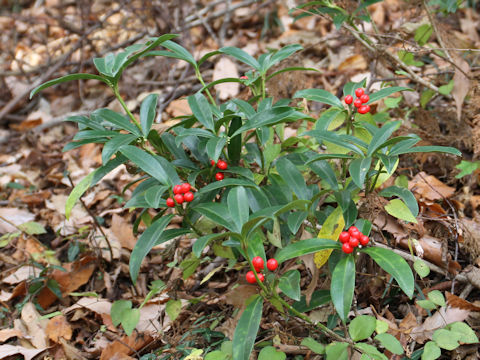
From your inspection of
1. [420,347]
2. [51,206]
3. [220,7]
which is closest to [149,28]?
[220,7]

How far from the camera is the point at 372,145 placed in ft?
5.31

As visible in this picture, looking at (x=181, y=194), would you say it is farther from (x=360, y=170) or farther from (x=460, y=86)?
(x=460, y=86)

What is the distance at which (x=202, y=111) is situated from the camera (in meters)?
1.86

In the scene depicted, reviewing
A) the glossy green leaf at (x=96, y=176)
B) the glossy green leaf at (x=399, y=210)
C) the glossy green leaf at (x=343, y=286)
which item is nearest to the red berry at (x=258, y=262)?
the glossy green leaf at (x=343, y=286)

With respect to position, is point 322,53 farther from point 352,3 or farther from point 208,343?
point 208,343

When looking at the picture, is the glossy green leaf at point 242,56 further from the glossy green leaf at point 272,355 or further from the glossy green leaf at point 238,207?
the glossy green leaf at point 272,355

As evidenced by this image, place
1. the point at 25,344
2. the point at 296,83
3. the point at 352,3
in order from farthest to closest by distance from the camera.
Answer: the point at 296,83 → the point at 352,3 → the point at 25,344

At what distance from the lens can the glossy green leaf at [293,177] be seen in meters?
1.80

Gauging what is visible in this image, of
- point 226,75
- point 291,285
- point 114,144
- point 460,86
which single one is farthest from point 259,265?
point 226,75

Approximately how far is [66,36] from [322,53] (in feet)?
8.81

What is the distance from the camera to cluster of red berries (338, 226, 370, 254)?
151cm

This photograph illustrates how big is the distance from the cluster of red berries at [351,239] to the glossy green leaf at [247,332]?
353mm

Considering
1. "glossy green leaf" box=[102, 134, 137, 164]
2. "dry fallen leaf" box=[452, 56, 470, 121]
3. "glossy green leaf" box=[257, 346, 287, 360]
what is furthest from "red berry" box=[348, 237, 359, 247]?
"dry fallen leaf" box=[452, 56, 470, 121]

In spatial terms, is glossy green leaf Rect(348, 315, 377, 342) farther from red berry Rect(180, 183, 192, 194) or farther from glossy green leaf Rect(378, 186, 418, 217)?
red berry Rect(180, 183, 192, 194)
